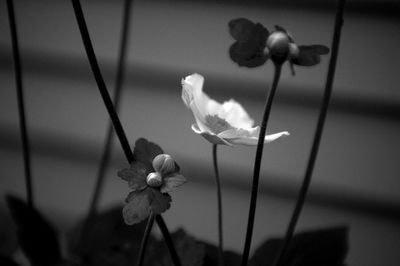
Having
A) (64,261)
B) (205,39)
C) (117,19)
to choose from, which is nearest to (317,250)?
(64,261)

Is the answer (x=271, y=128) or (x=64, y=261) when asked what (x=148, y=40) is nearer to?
(x=271, y=128)

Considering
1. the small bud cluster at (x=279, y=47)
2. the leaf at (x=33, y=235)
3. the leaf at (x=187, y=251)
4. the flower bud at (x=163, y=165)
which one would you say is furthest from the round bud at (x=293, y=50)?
the leaf at (x=33, y=235)

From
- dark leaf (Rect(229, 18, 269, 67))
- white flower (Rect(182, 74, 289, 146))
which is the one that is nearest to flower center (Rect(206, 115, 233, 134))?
white flower (Rect(182, 74, 289, 146))

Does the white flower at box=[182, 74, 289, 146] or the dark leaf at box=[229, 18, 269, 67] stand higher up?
the dark leaf at box=[229, 18, 269, 67]

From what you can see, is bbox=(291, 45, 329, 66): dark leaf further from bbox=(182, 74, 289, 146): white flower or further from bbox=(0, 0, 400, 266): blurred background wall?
bbox=(0, 0, 400, 266): blurred background wall

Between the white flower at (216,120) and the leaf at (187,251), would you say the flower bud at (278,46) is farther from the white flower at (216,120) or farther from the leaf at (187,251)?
the leaf at (187,251)

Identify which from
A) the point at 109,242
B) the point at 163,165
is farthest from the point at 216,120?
the point at 109,242
